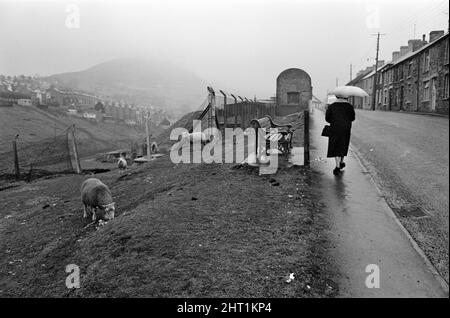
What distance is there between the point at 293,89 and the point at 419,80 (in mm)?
12243

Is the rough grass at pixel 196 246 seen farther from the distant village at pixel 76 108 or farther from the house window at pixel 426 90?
the distant village at pixel 76 108

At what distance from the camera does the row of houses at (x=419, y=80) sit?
30.7 meters

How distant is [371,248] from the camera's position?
529 centimetres

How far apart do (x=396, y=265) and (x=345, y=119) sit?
4.61 metres

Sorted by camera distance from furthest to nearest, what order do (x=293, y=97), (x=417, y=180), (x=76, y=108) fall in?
1. (x=76, y=108)
2. (x=293, y=97)
3. (x=417, y=180)

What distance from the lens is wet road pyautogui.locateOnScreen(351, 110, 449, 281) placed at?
5.70m

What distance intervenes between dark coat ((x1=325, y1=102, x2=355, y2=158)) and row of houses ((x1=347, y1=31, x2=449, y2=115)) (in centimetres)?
2381

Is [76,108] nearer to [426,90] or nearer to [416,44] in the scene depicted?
[416,44]

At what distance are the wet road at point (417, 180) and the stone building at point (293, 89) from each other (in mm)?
25554

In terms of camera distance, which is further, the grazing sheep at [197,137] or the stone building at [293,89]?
the stone building at [293,89]

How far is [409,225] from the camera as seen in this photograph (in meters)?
6.05

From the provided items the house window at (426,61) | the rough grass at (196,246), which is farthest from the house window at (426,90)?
the rough grass at (196,246)

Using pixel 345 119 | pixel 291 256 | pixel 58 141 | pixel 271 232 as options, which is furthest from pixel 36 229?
pixel 58 141

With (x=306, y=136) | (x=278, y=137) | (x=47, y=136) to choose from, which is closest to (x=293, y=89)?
(x=278, y=137)
